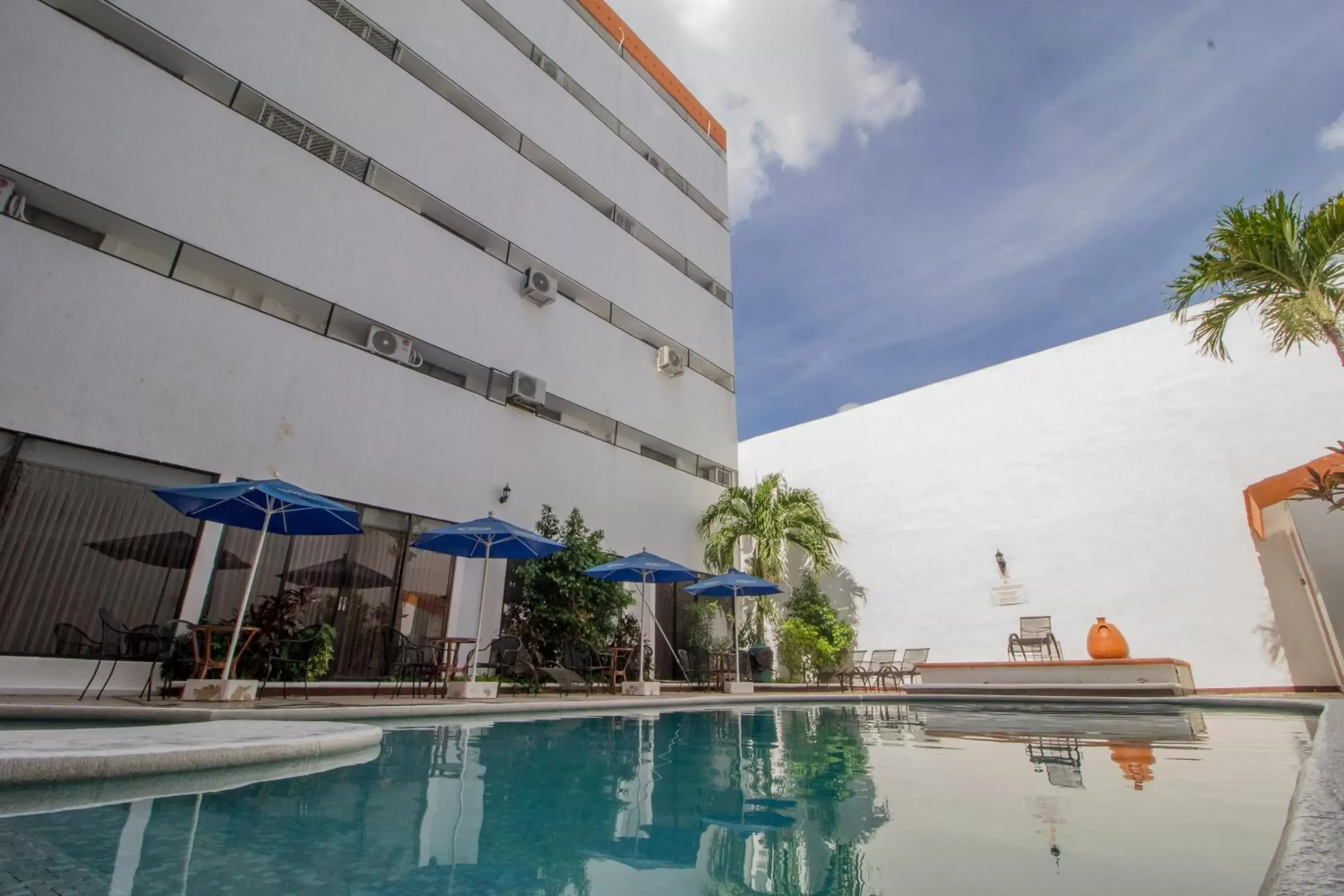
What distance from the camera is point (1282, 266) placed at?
279 inches

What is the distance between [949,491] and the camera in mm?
13094

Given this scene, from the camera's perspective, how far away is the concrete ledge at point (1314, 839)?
929mm

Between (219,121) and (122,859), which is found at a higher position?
(219,121)

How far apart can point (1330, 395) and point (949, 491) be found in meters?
5.88

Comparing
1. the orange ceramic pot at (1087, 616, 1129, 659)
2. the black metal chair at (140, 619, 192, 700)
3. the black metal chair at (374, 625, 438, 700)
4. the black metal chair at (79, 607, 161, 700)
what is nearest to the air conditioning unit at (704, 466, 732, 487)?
the orange ceramic pot at (1087, 616, 1129, 659)

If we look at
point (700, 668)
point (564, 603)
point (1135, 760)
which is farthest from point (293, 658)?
point (1135, 760)

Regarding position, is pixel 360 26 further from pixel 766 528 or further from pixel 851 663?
pixel 851 663

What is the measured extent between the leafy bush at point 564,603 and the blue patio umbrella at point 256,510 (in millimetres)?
3150

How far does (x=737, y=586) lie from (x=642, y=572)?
182cm

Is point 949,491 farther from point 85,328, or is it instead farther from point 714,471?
point 85,328

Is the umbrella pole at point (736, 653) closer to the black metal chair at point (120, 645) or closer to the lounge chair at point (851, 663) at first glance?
the lounge chair at point (851, 663)

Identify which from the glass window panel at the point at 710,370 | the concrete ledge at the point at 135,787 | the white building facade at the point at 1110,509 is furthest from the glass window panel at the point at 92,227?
the white building facade at the point at 1110,509

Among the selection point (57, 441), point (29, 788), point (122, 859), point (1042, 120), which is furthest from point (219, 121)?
point (1042, 120)

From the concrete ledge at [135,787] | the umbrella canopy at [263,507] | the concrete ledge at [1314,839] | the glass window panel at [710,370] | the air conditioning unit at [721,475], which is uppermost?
the glass window panel at [710,370]
